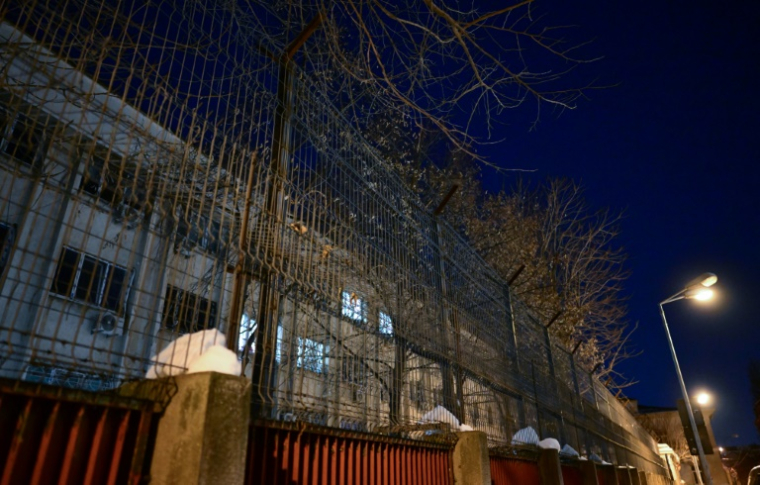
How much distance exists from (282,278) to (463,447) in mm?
2565

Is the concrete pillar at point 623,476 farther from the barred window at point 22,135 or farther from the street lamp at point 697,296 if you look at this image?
the barred window at point 22,135

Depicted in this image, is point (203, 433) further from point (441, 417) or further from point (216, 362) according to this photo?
point (441, 417)

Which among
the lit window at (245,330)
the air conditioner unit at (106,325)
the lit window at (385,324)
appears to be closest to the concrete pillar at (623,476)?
the lit window at (385,324)

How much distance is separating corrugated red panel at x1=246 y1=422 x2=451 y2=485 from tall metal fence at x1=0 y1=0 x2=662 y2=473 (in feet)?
0.44

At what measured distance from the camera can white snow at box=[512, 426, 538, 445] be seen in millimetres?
6258

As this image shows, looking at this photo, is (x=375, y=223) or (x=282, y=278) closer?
(x=282, y=278)

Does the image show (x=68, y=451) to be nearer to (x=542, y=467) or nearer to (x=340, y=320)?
(x=340, y=320)

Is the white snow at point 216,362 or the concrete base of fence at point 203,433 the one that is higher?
the white snow at point 216,362

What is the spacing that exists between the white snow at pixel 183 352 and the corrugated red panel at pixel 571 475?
6.83 m

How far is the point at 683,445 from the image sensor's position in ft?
130

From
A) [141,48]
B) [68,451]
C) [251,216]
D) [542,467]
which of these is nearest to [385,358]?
[251,216]

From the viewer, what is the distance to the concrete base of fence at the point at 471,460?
14.5 feet

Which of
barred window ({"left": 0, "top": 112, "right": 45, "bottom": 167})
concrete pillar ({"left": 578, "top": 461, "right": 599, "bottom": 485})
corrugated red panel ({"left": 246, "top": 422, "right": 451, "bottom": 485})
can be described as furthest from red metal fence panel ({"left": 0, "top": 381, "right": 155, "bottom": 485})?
concrete pillar ({"left": 578, "top": 461, "right": 599, "bottom": 485})

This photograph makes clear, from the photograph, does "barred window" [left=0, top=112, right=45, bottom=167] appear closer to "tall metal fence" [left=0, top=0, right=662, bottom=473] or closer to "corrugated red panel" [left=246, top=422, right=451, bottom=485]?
"tall metal fence" [left=0, top=0, right=662, bottom=473]
